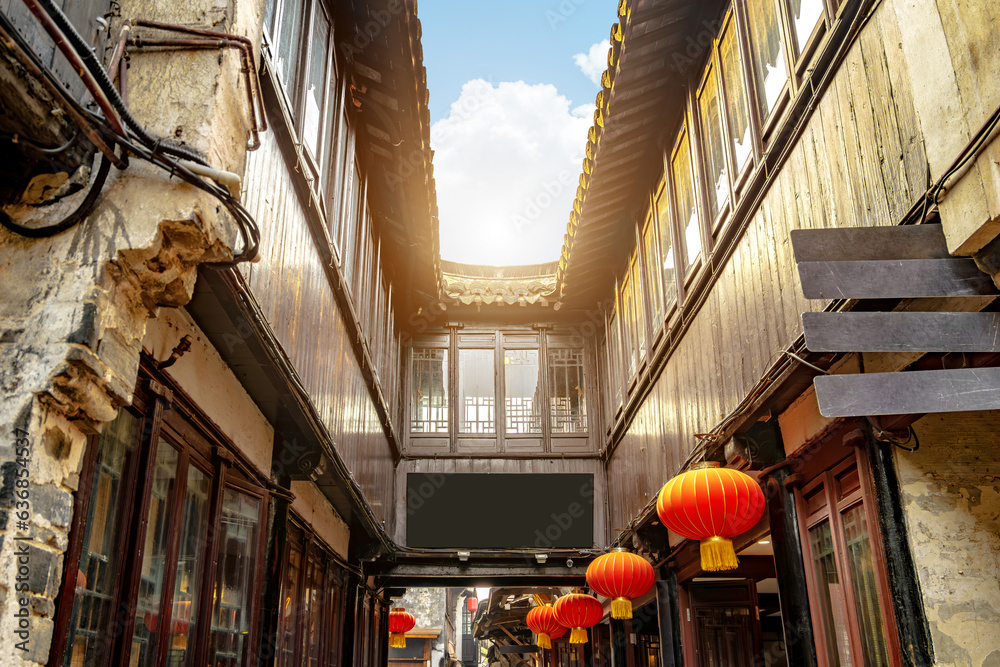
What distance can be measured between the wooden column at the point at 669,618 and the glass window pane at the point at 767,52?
298 inches

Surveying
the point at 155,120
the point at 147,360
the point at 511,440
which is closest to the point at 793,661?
the point at 147,360

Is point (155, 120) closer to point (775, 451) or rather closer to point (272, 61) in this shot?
point (272, 61)

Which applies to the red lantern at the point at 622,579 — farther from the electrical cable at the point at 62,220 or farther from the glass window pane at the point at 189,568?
the electrical cable at the point at 62,220

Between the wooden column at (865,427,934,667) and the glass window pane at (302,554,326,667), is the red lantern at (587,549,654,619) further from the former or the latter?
the wooden column at (865,427,934,667)

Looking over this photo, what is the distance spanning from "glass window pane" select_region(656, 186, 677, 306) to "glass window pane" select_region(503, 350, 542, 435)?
6408mm

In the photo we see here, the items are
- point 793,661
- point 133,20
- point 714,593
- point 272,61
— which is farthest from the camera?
point 714,593

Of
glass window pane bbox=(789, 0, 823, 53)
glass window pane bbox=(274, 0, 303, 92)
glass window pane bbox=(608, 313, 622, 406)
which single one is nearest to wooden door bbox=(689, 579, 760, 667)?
glass window pane bbox=(608, 313, 622, 406)

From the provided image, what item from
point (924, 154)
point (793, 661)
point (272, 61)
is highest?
point (272, 61)

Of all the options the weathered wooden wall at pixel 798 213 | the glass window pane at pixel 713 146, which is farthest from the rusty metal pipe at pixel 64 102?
the glass window pane at pixel 713 146

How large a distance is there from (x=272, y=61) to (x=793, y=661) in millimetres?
7074

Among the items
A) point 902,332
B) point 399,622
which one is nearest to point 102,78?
point 902,332

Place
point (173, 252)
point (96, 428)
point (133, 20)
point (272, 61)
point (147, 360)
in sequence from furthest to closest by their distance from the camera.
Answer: point (272, 61)
point (147, 360)
point (133, 20)
point (173, 252)
point (96, 428)

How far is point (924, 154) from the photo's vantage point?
4.98 metres

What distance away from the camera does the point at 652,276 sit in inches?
512
